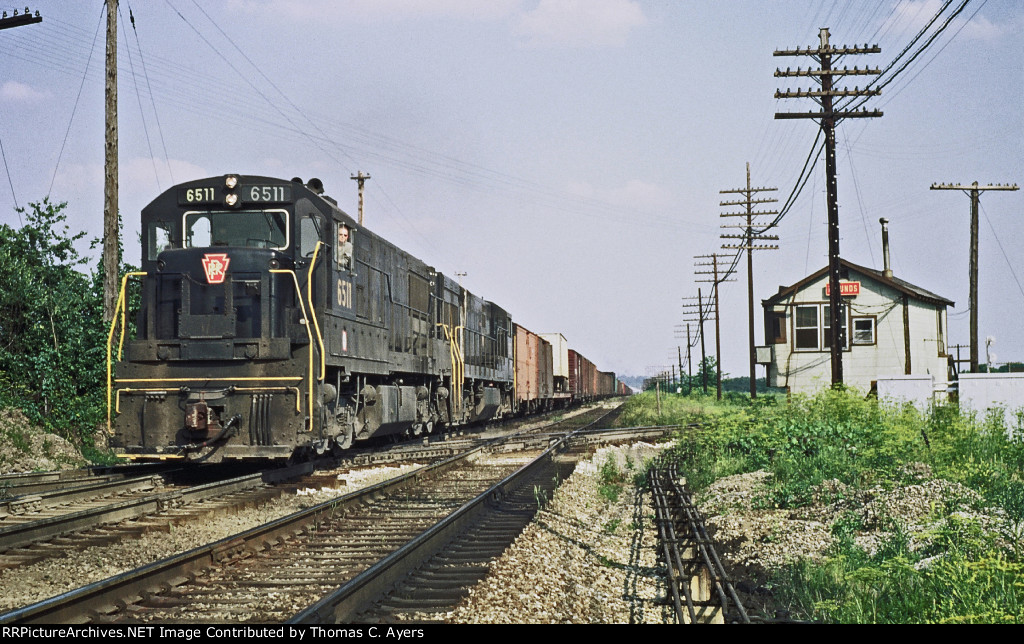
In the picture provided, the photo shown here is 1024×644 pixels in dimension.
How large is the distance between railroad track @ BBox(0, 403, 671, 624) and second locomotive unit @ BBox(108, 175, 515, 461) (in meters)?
1.95

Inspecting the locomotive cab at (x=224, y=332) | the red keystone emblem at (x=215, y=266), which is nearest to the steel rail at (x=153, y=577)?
the locomotive cab at (x=224, y=332)

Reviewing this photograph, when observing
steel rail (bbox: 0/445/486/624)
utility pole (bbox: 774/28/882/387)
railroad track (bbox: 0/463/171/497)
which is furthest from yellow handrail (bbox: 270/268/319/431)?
utility pole (bbox: 774/28/882/387)

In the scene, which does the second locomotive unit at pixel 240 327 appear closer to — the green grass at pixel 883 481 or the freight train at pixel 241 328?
the freight train at pixel 241 328

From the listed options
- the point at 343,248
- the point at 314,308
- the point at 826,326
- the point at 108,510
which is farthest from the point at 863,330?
the point at 108,510

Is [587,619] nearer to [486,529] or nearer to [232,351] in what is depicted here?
[486,529]

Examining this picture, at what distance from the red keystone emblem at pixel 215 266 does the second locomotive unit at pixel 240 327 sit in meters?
0.02

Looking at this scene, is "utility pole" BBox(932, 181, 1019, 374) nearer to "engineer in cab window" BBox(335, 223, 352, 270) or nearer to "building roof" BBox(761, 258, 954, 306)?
"building roof" BBox(761, 258, 954, 306)

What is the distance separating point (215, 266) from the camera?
11938mm

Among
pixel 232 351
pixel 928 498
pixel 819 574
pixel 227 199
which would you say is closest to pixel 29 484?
pixel 232 351

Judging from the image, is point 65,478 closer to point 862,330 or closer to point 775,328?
point 775,328

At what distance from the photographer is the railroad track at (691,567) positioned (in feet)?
20.2

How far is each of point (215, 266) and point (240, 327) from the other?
2.96ft

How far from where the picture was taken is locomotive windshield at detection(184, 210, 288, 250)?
12430mm

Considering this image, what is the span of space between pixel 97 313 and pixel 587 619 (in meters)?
16.7
